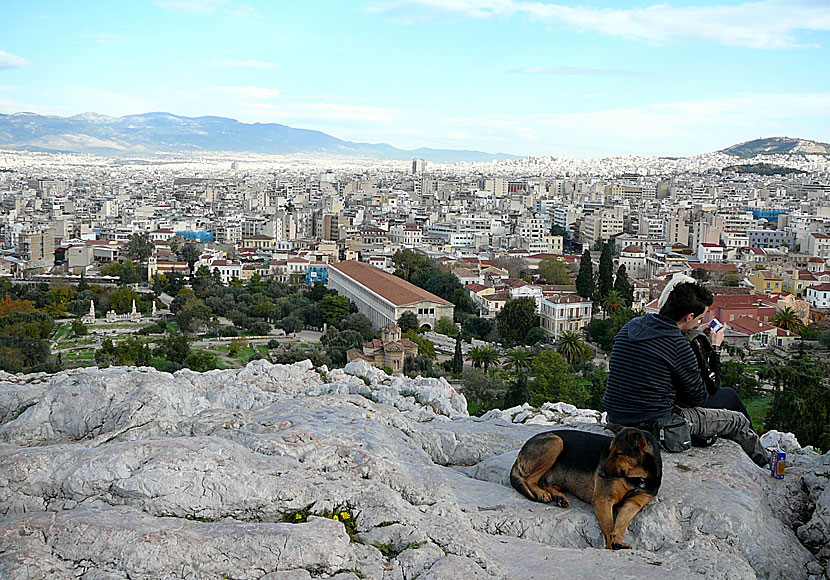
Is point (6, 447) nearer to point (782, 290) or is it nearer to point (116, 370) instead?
point (116, 370)

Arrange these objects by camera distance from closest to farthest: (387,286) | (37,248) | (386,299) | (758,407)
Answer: (758,407) < (386,299) < (387,286) < (37,248)

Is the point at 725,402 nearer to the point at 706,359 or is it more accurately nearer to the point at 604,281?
the point at 706,359

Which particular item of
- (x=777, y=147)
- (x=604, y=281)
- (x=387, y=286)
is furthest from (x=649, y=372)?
(x=777, y=147)

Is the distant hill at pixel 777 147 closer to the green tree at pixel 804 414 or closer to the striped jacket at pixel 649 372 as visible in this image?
the green tree at pixel 804 414

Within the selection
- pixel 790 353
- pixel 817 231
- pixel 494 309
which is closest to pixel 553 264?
pixel 494 309

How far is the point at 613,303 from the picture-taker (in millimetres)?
27359

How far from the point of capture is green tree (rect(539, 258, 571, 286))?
35.1 m

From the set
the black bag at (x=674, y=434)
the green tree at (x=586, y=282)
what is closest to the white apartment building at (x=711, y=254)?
the green tree at (x=586, y=282)

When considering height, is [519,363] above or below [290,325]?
above

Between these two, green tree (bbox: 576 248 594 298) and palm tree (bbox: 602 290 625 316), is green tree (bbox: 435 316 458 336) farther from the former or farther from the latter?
green tree (bbox: 576 248 594 298)

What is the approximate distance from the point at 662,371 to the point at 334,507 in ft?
4.91

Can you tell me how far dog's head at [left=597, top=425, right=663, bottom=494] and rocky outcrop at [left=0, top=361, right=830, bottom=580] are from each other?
5.6 inches

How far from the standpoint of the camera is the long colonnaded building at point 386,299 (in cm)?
2725

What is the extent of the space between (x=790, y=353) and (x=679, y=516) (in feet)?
76.1
